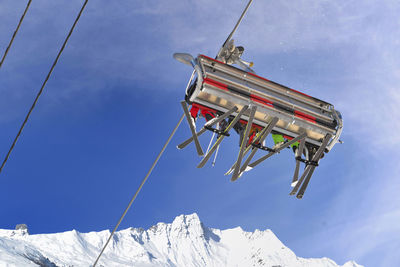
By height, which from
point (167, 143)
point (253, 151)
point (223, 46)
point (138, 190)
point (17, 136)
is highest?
point (223, 46)

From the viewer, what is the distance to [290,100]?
446 inches

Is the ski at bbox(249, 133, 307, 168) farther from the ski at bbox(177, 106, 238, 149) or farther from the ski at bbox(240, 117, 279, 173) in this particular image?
the ski at bbox(177, 106, 238, 149)

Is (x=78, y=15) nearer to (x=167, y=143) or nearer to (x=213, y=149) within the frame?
(x=167, y=143)

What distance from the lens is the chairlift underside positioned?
10797 mm

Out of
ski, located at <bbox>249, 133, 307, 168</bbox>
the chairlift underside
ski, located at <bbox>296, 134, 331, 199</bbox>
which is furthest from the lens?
ski, located at <bbox>296, 134, 331, 199</bbox>

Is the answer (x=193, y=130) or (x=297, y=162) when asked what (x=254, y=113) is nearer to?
(x=193, y=130)

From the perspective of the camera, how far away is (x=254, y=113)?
35.2ft

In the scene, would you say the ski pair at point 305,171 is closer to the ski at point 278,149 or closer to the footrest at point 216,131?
the ski at point 278,149

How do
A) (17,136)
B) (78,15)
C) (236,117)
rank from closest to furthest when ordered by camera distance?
(78,15) → (17,136) → (236,117)

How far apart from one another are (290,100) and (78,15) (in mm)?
5156

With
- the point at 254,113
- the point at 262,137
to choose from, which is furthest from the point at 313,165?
the point at 254,113

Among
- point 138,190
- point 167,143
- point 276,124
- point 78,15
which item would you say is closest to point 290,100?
point 276,124

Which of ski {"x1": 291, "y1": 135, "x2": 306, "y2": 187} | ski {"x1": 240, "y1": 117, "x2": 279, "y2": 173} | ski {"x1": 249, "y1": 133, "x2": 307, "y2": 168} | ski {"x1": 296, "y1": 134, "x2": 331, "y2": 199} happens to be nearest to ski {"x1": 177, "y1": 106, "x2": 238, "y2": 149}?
Answer: ski {"x1": 240, "y1": 117, "x2": 279, "y2": 173}

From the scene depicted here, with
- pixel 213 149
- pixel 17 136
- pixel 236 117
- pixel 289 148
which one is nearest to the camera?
pixel 17 136
